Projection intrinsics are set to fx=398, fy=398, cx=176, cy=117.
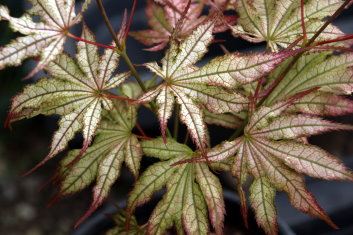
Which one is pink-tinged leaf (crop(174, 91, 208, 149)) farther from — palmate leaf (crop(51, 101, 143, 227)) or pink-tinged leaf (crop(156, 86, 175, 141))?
palmate leaf (crop(51, 101, 143, 227))

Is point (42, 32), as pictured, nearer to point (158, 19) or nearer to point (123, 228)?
point (158, 19)

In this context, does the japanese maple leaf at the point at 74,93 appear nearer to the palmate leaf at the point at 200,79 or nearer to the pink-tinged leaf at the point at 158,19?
the palmate leaf at the point at 200,79

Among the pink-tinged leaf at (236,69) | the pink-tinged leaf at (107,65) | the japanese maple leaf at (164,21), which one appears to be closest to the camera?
the pink-tinged leaf at (236,69)

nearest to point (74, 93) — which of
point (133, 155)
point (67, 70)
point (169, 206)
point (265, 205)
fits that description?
point (67, 70)

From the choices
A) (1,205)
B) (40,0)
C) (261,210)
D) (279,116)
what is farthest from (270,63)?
(1,205)

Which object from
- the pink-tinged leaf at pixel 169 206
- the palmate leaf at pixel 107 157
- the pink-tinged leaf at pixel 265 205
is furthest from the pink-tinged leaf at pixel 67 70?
the pink-tinged leaf at pixel 265 205

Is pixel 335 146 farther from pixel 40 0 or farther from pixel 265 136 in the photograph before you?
pixel 40 0
